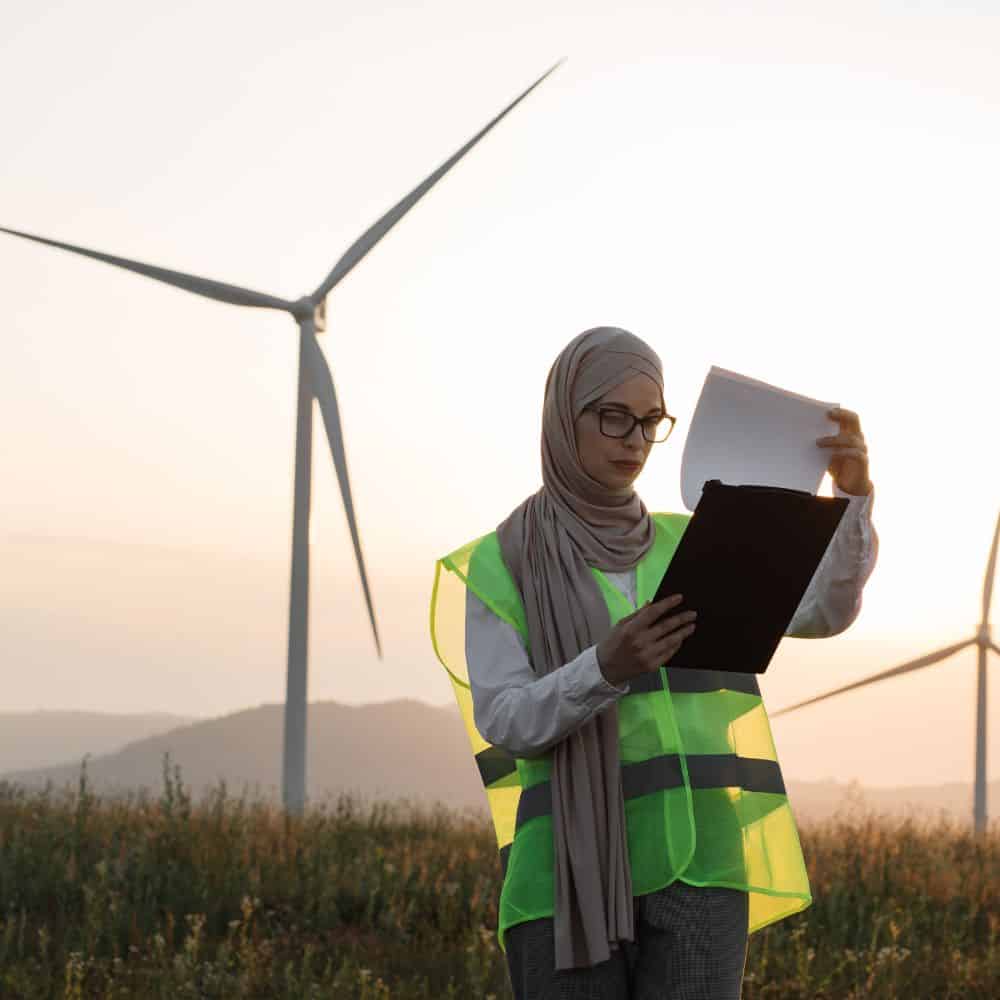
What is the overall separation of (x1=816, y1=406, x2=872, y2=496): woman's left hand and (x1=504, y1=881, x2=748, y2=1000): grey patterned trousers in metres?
0.87

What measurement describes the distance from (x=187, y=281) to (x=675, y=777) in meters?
12.4

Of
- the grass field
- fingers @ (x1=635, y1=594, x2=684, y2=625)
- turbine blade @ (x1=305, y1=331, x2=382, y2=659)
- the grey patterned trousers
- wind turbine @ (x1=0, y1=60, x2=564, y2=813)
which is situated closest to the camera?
fingers @ (x1=635, y1=594, x2=684, y2=625)

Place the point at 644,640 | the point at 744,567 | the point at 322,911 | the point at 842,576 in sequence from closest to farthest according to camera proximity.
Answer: the point at 644,640 < the point at 744,567 < the point at 842,576 < the point at 322,911

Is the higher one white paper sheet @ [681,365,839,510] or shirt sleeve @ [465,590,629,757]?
white paper sheet @ [681,365,839,510]

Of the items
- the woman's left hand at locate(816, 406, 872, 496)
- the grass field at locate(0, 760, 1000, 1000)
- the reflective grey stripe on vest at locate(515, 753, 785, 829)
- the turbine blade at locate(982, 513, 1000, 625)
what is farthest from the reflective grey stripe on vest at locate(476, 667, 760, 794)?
the turbine blade at locate(982, 513, 1000, 625)

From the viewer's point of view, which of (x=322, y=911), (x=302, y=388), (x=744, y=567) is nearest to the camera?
(x=744, y=567)

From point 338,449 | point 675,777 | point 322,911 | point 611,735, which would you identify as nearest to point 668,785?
point 675,777

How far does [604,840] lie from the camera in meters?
3.00

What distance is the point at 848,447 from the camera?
3035mm

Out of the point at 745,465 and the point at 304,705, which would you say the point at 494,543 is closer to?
the point at 745,465

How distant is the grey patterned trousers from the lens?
9.54 ft

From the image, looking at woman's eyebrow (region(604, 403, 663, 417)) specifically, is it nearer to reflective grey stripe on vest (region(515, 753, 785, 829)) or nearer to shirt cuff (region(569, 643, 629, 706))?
shirt cuff (region(569, 643, 629, 706))

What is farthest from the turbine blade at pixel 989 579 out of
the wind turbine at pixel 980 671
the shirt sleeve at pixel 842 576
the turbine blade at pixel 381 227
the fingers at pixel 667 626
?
the fingers at pixel 667 626

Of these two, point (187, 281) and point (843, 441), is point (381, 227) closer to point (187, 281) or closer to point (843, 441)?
point (187, 281)
